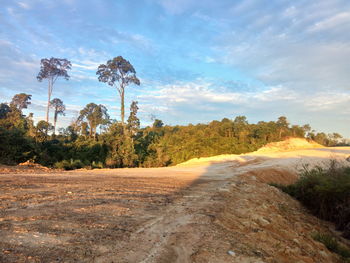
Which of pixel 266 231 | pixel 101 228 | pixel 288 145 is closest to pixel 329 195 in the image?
pixel 266 231

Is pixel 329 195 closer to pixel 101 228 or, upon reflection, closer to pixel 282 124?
pixel 101 228

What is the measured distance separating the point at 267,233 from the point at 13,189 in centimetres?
498

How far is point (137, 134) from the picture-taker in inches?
1202

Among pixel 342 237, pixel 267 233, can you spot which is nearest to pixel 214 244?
pixel 267 233

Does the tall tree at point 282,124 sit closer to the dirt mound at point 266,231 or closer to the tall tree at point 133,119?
the tall tree at point 133,119

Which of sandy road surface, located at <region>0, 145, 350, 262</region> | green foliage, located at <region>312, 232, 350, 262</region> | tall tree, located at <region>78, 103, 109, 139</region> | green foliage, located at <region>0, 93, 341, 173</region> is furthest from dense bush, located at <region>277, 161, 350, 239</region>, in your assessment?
tall tree, located at <region>78, 103, 109, 139</region>

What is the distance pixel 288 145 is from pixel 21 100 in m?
37.4

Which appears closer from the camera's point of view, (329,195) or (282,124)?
(329,195)

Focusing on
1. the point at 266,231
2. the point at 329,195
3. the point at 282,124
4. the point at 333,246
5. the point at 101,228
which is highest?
the point at 282,124

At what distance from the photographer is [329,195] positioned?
679 cm

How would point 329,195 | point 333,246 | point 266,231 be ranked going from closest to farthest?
point 266,231
point 333,246
point 329,195

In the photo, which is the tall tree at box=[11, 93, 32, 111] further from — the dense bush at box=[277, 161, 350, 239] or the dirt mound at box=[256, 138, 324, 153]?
the dense bush at box=[277, 161, 350, 239]

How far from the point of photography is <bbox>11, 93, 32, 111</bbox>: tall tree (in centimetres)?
3732

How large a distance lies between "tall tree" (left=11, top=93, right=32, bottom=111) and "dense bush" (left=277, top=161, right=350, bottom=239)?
40.3 meters
